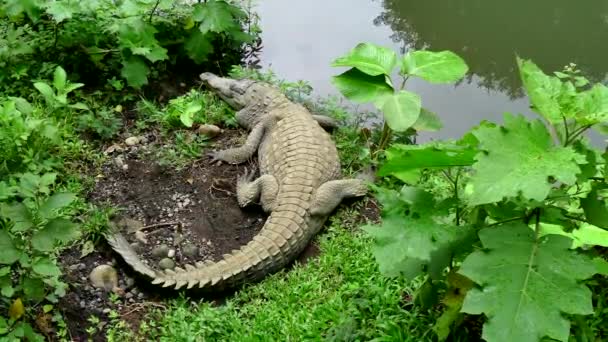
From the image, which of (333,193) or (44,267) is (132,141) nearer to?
(333,193)

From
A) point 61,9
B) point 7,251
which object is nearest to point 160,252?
point 7,251

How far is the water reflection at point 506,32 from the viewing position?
6.30m

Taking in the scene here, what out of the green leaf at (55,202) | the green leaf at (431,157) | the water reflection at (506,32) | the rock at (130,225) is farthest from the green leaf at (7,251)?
the water reflection at (506,32)

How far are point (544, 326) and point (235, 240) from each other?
2.38 meters

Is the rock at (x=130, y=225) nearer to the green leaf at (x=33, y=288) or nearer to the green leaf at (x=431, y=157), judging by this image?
the green leaf at (x=33, y=288)

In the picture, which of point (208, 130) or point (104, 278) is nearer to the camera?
point (104, 278)

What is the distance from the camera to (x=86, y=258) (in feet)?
12.9

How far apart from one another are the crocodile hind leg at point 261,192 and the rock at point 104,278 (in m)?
1.01

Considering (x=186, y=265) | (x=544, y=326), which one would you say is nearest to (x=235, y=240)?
(x=186, y=265)

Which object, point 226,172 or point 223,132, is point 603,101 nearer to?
point 226,172

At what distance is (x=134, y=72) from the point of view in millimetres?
5211

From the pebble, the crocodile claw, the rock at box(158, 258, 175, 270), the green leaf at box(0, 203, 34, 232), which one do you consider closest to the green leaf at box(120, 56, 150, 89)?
the crocodile claw

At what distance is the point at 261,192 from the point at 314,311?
1.18 metres

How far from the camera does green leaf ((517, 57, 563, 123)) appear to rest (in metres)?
2.42
